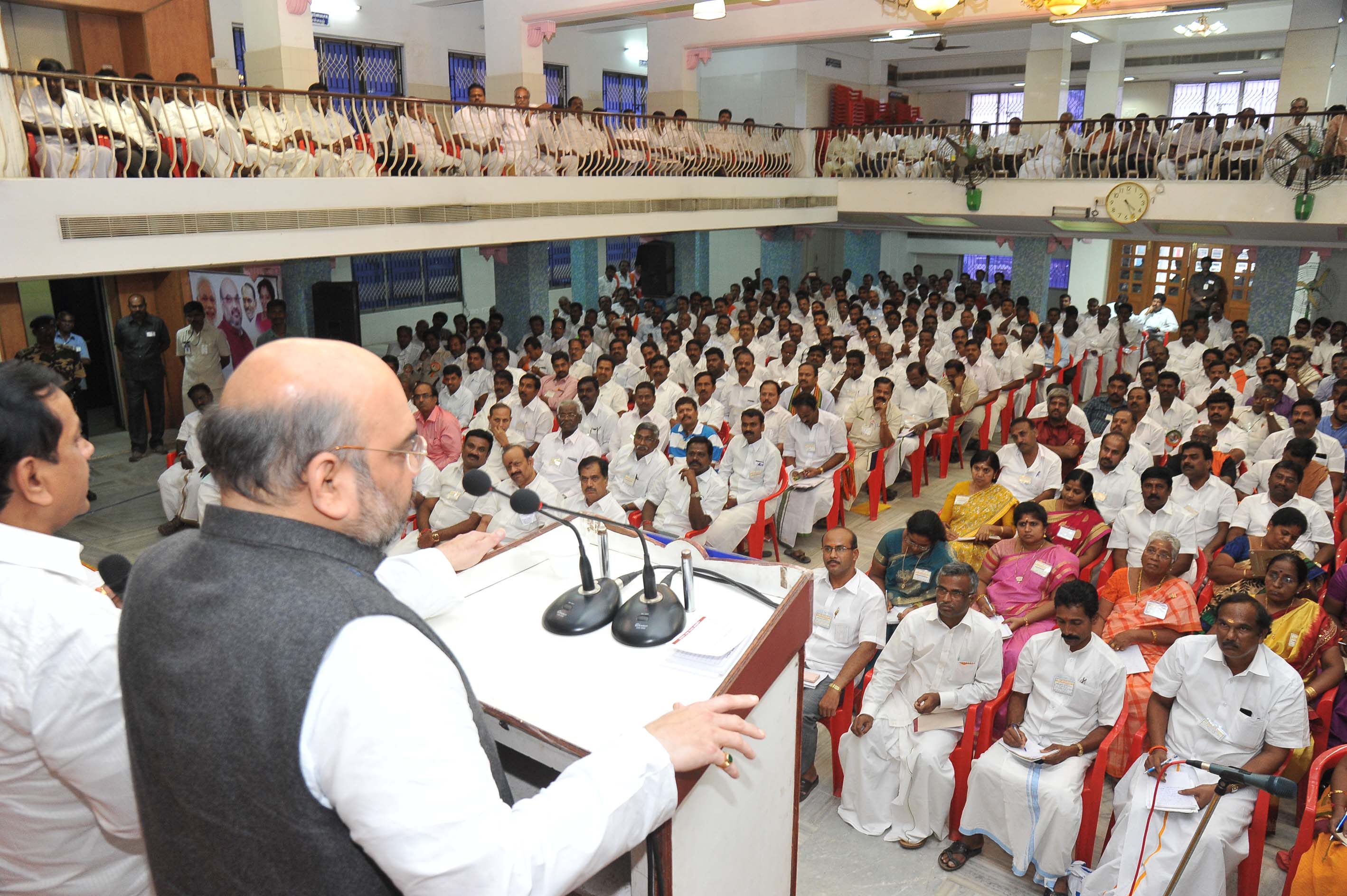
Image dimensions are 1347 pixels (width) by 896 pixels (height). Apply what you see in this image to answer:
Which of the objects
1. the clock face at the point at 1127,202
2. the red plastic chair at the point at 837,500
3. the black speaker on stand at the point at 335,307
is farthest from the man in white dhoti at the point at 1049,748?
the clock face at the point at 1127,202

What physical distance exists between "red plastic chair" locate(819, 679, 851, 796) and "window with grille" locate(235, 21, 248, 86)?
1082cm

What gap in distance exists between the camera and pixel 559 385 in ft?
27.3

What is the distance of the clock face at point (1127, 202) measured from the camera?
1091 centimetres

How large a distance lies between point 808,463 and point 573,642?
557 cm

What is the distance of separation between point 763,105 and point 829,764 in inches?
579

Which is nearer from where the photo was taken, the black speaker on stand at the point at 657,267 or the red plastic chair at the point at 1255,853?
the red plastic chair at the point at 1255,853

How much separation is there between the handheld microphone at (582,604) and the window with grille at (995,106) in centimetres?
2118

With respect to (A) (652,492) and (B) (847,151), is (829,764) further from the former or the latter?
(B) (847,151)

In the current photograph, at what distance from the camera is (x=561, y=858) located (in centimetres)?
100

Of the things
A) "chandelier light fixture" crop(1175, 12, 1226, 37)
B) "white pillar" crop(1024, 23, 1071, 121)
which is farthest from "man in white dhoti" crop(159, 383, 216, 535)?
"chandelier light fixture" crop(1175, 12, 1226, 37)

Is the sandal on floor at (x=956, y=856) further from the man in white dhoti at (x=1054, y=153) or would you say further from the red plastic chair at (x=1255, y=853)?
the man in white dhoti at (x=1054, y=153)

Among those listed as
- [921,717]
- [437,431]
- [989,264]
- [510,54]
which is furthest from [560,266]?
[921,717]

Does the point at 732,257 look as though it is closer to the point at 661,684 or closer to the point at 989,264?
the point at 989,264

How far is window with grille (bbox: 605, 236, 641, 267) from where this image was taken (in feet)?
56.5
